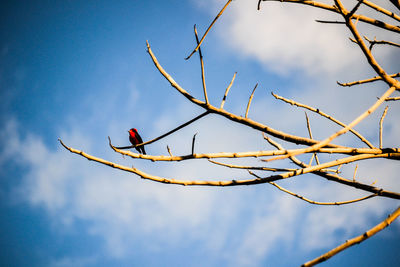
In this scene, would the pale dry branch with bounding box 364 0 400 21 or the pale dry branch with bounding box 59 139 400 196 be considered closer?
the pale dry branch with bounding box 59 139 400 196

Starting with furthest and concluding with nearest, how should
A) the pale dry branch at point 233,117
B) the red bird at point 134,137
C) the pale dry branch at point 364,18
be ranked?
the red bird at point 134,137 < the pale dry branch at point 364,18 < the pale dry branch at point 233,117

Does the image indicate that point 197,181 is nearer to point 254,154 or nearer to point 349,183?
point 254,154

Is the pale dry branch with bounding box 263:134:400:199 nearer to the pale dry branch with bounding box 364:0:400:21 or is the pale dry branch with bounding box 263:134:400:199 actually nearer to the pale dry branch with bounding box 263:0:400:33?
the pale dry branch with bounding box 263:0:400:33

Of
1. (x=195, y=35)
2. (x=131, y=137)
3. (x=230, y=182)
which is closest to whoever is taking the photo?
(x=195, y=35)

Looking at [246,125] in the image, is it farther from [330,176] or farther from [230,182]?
[330,176]

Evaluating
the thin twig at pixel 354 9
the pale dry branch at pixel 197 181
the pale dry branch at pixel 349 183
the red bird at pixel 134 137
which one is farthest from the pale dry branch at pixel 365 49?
the red bird at pixel 134 137

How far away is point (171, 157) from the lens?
1478mm

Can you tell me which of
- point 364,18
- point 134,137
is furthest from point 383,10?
point 134,137

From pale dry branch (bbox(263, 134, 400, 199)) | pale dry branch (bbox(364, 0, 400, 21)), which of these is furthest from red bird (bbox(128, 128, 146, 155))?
pale dry branch (bbox(364, 0, 400, 21))

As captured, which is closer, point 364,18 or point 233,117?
point 233,117

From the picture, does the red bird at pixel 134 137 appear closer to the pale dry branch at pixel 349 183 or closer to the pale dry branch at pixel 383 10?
the pale dry branch at pixel 349 183

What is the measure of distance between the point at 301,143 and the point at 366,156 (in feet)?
1.56

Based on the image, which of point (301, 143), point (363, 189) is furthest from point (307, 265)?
point (363, 189)

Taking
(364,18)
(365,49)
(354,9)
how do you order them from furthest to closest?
1. (364,18)
2. (365,49)
3. (354,9)
